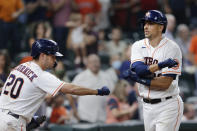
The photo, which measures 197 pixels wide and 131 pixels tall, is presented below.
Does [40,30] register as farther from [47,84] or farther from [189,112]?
[47,84]

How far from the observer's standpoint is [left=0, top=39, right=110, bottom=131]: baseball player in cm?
634

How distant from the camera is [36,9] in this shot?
41.7 feet

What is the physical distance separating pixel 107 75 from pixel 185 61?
2.47 meters

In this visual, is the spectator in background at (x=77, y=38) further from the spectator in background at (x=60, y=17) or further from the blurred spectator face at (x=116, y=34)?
the blurred spectator face at (x=116, y=34)

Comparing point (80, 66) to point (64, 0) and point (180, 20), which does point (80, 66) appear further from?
point (180, 20)

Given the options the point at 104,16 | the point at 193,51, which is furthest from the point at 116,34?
the point at 193,51

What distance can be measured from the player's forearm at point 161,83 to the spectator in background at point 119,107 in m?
3.17

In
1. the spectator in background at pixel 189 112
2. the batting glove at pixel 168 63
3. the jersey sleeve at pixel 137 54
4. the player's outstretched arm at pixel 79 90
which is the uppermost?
the jersey sleeve at pixel 137 54

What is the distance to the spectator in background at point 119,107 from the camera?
976 centimetres

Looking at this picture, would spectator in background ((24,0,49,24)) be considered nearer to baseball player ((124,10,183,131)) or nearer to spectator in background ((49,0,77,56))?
spectator in background ((49,0,77,56))

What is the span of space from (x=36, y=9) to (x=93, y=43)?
5.76 feet

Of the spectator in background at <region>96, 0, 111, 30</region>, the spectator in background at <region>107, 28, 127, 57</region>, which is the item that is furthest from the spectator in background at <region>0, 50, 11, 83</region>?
the spectator in background at <region>96, 0, 111, 30</region>

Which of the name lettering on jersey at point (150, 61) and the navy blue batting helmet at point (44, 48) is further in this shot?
the name lettering on jersey at point (150, 61)

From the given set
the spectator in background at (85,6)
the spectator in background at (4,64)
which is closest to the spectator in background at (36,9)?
the spectator in background at (85,6)
